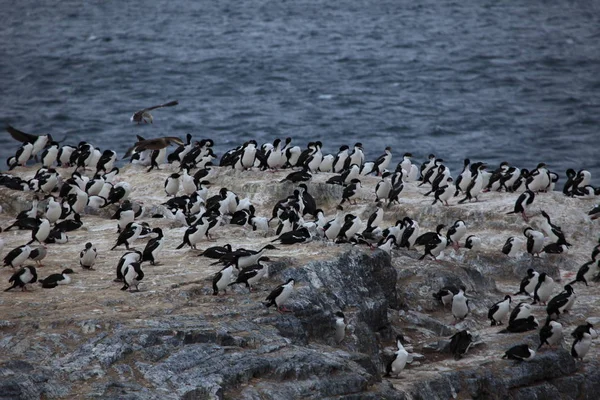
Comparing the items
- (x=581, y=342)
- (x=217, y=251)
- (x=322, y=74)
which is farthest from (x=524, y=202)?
(x=322, y=74)

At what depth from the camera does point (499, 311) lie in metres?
24.2

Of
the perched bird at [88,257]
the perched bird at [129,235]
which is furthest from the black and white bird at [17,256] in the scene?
the perched bird at [129,235]

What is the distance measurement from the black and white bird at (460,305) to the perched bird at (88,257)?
26.4 feet

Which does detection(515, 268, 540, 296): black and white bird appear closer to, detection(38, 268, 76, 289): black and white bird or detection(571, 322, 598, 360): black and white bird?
detection(571, 322, 598, 360): black and white bird

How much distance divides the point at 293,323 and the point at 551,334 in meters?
5.90

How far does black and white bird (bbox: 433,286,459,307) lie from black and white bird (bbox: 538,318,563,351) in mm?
2409

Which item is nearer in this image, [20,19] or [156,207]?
[156,207]

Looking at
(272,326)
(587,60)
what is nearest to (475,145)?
(587,60)

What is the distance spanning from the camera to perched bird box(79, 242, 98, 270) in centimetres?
2211

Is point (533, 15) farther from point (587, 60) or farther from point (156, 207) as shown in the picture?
point (156, 207)

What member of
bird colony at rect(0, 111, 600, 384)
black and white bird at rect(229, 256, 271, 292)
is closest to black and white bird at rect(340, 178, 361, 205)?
bird colony at rect(0, 111, 600, 384)

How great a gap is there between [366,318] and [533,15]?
284 feet

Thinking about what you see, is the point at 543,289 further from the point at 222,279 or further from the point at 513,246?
the point at 222,279

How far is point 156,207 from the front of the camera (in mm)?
29234
